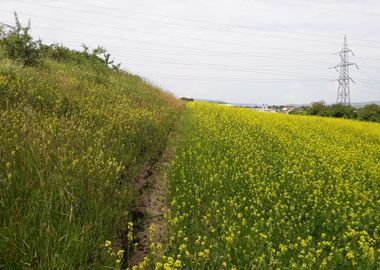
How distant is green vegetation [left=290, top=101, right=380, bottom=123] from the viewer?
30.0 metres

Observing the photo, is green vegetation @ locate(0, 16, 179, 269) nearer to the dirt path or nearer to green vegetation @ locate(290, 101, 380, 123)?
the dirt path

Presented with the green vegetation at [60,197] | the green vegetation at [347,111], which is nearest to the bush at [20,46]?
the green vegetation at [60,197]

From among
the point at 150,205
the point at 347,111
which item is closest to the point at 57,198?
the point at 150,205

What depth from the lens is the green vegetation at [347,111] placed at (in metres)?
30.0

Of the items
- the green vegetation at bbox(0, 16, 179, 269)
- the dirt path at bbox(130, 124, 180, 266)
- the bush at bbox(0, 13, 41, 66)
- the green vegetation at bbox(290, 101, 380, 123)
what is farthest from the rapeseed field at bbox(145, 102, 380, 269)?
the green vegetation at bbox(290, 101, 380, 123)

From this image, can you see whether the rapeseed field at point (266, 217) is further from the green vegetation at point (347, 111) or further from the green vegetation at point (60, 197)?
the green vegetation at point (347, 111)

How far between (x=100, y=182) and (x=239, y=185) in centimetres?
283

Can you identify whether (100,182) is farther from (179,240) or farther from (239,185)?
(239,185)

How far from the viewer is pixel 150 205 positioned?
5.61 meters

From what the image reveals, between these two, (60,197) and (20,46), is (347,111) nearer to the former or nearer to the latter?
(20,46)

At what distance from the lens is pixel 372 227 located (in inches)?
204

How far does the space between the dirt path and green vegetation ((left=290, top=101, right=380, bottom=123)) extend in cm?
2681

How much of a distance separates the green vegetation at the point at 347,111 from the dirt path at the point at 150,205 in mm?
26809

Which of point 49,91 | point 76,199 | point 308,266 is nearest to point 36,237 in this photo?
point 76,199
